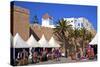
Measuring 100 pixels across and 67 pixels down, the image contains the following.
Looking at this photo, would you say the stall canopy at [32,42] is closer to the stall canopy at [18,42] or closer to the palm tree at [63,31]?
the stall canopy at [18,42]

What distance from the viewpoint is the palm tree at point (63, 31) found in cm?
217

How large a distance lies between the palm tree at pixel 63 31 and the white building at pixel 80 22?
0.15ft

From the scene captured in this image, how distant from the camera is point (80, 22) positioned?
2.26 m

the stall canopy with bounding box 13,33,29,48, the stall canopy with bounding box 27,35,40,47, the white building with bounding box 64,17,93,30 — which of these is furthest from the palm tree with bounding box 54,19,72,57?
the stall canopy with bounding box 13,33,29,48

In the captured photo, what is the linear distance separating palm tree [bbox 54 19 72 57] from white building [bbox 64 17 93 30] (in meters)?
0.05

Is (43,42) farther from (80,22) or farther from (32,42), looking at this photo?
(80,22)

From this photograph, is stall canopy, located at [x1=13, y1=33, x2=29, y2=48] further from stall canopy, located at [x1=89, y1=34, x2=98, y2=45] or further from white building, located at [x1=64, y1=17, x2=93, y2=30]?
stall canopy, located at [x1=89, y1=34, x2=98, y2=45]

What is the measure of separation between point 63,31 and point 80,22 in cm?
22

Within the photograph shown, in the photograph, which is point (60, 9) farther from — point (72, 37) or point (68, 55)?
point (68, 55)

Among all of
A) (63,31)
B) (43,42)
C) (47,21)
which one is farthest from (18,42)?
(63,31)

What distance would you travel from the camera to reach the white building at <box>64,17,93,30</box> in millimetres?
2225

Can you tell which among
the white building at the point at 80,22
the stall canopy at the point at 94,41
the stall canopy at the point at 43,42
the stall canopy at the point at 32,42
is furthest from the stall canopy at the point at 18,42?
the stall canopy at the point at 94,41
